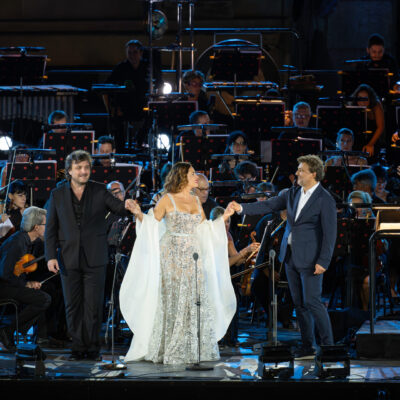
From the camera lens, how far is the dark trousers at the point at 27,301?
26.3 ft

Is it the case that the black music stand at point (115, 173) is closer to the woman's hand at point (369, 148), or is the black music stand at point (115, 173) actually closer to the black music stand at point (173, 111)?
the black music stand at point (173, 111)

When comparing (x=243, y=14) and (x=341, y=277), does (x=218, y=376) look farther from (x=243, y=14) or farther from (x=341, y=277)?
(x=243, y=14)

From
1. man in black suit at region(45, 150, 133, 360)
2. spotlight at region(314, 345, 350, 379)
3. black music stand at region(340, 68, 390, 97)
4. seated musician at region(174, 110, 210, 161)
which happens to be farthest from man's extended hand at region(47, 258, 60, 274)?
black music stand at region(340, 68, 390, 97)

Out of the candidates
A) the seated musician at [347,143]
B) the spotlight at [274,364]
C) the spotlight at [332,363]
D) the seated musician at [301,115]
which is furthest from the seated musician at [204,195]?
the seated musician at [301,115]

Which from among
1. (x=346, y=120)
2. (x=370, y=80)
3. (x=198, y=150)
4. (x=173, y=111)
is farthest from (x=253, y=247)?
(x=370, y=80)

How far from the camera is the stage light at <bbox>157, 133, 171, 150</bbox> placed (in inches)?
510

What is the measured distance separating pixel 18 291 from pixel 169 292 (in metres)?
1.60

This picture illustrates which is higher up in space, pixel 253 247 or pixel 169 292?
pixel 253 247

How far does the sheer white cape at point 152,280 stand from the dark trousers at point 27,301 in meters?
1.05

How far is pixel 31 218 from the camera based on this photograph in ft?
27.5

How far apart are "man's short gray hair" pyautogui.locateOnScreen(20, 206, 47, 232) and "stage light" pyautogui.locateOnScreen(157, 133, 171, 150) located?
15.0ft

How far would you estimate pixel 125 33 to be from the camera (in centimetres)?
1692
